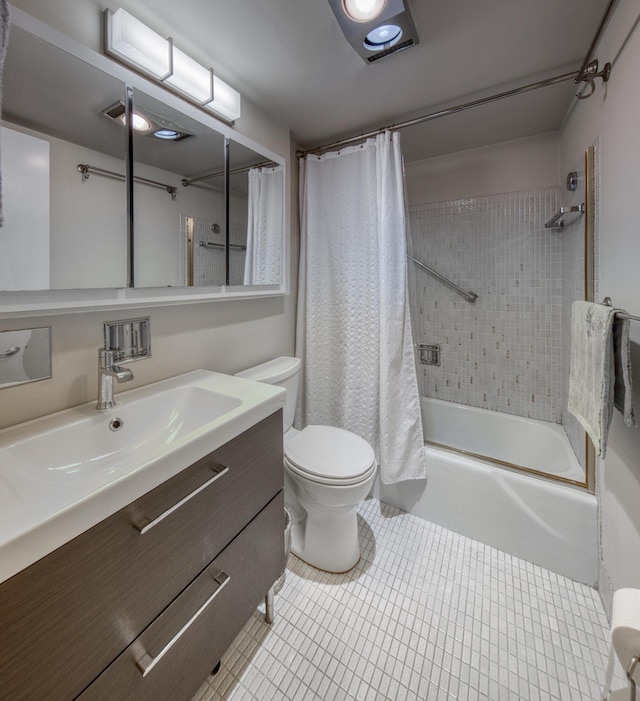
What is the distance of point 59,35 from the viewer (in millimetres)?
908

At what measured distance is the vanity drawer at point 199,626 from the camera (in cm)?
71

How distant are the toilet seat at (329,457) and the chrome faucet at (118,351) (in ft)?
2.54

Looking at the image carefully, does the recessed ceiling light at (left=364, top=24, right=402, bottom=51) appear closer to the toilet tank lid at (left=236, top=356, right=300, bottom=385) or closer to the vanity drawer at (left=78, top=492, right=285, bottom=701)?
the toilet tank lid at (left=236, top=356, right=300, bottom=385)

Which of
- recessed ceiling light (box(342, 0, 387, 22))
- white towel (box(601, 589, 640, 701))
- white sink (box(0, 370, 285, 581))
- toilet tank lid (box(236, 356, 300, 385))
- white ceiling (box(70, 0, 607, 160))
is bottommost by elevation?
white towel (box(601, 589, 640, 701))

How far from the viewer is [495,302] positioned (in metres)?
2.23

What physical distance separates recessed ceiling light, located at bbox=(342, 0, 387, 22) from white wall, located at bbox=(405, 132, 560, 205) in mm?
1414

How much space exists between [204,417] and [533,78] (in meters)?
2.05

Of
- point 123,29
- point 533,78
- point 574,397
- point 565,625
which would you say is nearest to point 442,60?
point 533,78

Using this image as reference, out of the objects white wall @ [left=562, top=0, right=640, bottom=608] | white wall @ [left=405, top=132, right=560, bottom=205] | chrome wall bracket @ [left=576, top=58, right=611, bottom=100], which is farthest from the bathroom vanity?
white wall @ [left=405, top=132, right=560, bottom=205]

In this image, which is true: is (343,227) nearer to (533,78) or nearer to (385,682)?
(533,78)

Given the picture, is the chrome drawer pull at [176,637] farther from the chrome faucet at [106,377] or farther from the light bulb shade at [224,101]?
the light bulb shade at [224,101]

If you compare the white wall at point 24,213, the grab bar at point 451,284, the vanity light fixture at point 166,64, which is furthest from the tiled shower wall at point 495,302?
the white wall at point 24,213

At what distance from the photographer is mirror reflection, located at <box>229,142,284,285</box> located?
152 cm

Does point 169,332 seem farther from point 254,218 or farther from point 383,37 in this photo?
point 383,37
